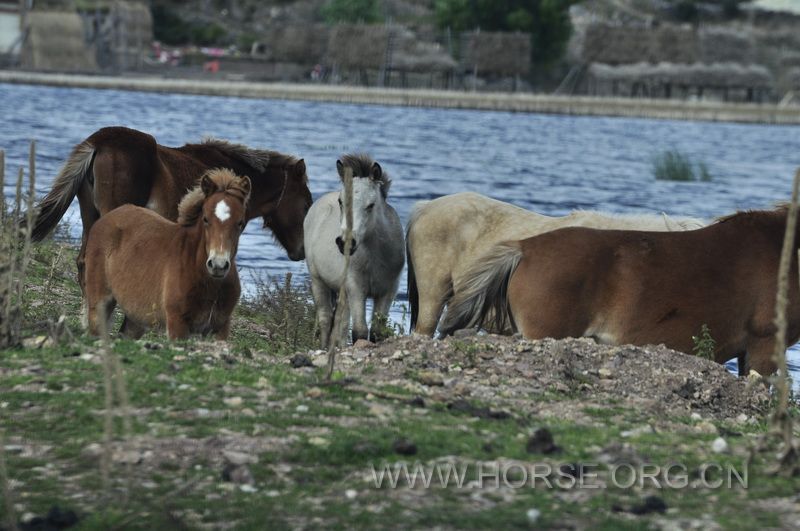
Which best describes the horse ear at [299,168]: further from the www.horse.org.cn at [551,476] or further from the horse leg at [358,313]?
the www.horse.org.cn at [551,476]

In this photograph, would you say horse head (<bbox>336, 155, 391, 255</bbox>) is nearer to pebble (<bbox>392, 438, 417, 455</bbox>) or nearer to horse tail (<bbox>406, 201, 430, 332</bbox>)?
horse tail (<bbox>406, 201, 430, 332</bbox>)

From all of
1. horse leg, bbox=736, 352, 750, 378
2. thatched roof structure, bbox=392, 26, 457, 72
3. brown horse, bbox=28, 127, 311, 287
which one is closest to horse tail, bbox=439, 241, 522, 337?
horse leg, bbox=736, 352, 750, 378

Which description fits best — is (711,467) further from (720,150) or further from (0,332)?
(720,150)

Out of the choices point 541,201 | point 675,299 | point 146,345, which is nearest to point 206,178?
point 146,345

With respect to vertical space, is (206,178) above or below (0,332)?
above

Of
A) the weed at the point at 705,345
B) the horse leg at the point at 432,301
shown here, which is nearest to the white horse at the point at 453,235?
the horse leg at the point at 432,301

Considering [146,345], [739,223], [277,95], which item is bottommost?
[277,95]

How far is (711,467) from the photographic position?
6.16 meters

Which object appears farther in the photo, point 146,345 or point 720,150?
point 720,150

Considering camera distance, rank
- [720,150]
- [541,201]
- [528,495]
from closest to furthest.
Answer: [528,495], [541,201], [720,150]

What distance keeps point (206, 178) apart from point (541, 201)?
25714mm

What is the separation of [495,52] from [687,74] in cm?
1346

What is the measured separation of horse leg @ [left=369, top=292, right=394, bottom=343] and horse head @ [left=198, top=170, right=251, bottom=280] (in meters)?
1.46

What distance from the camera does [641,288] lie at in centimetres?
966
